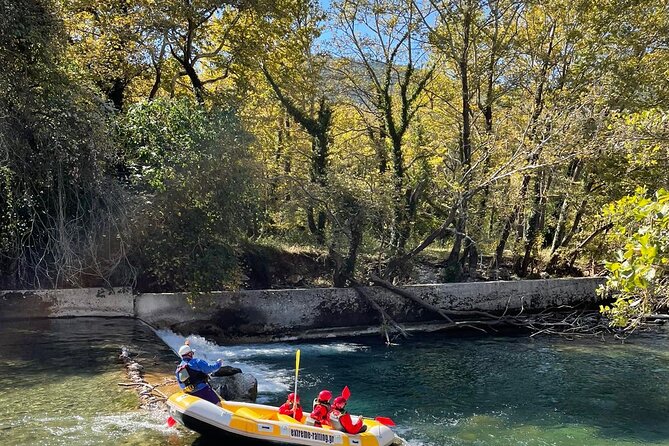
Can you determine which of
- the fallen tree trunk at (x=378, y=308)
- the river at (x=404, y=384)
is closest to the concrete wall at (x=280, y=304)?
the fallen tree trunk at (x=378, y=308)

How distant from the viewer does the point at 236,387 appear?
983 cm

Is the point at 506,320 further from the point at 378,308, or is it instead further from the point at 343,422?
the point at 343,422

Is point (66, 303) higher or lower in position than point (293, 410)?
higher

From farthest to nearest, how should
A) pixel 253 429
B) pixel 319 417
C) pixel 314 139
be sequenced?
pixel 314 139 < pixel 319 417 < pixel 253 429

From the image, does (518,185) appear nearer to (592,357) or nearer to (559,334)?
(559,334)

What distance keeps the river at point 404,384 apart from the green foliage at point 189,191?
205 centimetres

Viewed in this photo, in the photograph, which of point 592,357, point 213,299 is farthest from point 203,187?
point 592,357

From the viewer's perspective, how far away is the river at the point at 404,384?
8.36 metres

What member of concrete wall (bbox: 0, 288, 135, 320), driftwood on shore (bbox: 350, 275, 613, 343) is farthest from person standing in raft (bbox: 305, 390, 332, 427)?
driftwood on shore (bbox: 350, 275, 613, 343)

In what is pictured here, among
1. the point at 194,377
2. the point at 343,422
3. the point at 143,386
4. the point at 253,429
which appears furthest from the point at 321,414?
the point at 143,386

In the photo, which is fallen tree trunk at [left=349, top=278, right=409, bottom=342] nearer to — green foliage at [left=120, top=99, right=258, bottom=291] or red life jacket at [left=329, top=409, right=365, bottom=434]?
green foliage at [left=120, top=99, right=258, bottom=291]

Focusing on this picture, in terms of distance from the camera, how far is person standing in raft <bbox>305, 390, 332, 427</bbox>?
313 inches

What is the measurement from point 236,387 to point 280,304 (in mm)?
7354

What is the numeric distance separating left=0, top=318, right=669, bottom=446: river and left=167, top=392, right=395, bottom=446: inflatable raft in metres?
0.38
